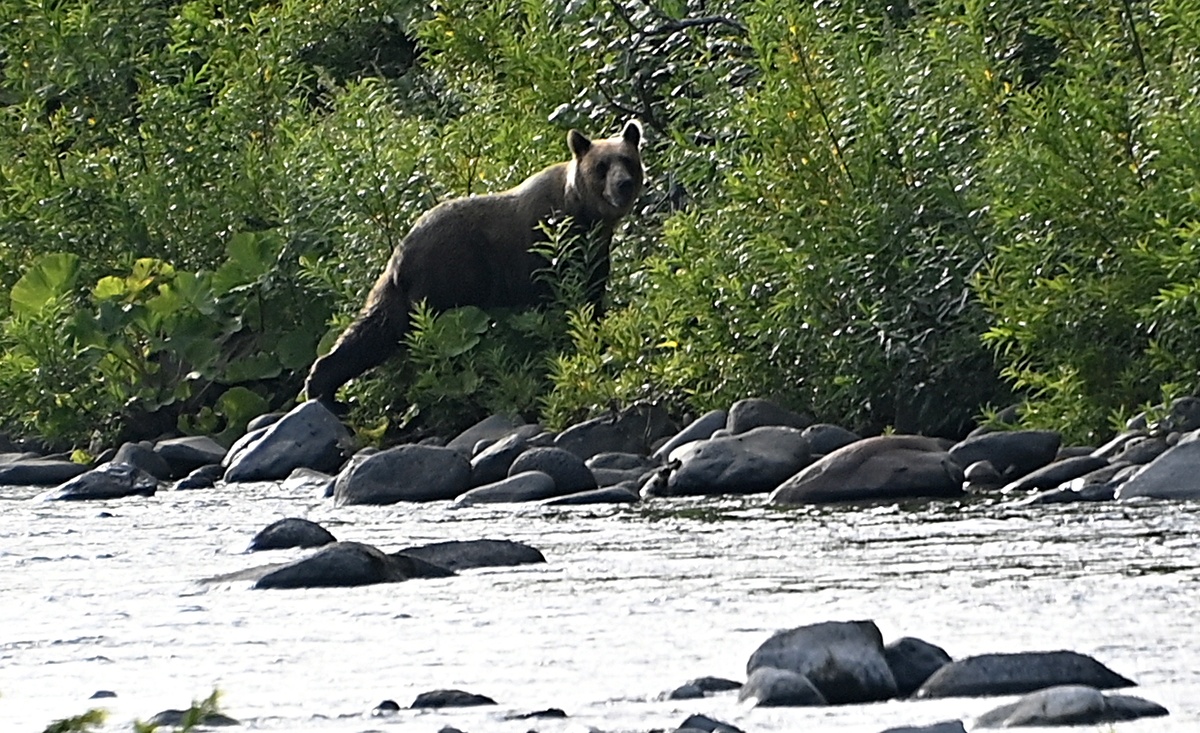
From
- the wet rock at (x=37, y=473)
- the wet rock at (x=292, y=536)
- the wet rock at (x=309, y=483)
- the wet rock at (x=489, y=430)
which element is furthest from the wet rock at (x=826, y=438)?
the wet rock at (x=37, y=473)

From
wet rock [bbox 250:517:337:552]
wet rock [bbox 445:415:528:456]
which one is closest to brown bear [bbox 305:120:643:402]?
wet rock [bbox 445:415:528:456]

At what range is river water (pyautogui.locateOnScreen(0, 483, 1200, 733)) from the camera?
3.83 metres

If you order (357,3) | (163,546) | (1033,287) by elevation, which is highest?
(357,3)

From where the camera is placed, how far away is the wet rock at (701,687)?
382 cm

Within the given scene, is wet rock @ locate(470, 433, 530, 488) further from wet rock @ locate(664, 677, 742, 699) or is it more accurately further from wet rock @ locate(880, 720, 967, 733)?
wet rock @ locate(880, 720, 967, 733)

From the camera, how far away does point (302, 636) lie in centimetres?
A: 472

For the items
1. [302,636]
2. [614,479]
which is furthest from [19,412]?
[302,636]

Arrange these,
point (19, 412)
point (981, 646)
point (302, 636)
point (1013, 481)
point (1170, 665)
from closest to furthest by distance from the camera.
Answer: point (1170, 665) → point (981, 646) → point (302, 636) → point (1013, 481) → point (19, 412)

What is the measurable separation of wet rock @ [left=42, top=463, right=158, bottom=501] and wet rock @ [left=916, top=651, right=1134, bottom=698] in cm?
639

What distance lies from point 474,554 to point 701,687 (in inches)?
86.7

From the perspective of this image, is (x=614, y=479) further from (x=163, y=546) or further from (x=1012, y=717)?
(x=1012, y=717)

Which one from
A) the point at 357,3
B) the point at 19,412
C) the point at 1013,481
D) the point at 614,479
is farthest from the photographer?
the point at 357,3

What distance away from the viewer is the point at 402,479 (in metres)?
8.64

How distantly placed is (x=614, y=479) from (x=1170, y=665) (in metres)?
4.81
